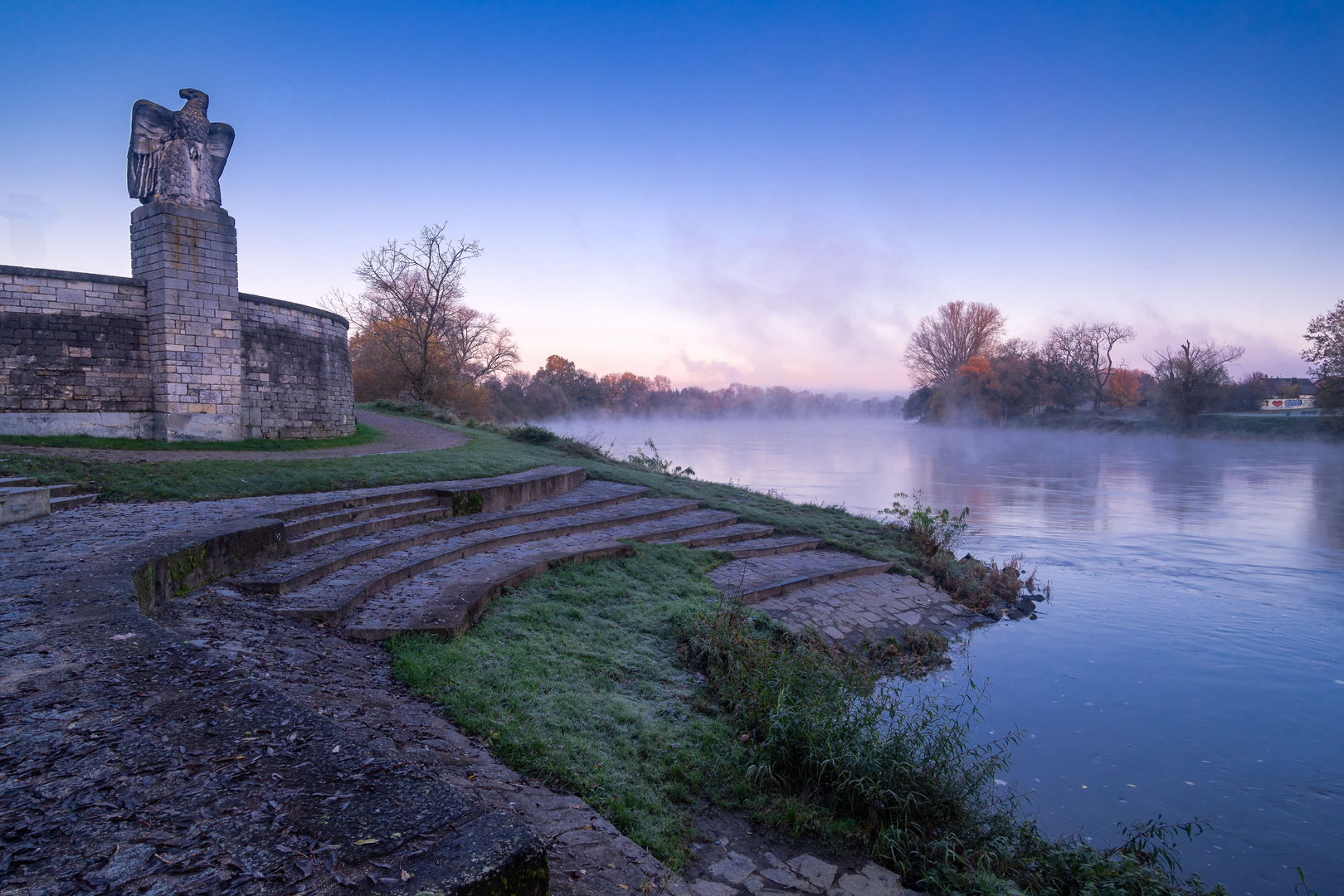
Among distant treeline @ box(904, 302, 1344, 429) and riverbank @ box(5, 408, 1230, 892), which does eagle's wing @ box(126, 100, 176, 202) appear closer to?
riverbank @ box(5, 408, 1230, 892)

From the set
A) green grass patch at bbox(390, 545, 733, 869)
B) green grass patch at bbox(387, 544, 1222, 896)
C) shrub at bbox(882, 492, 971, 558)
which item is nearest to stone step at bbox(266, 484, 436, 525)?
green grass patch at bbox(390, 545, 733, 869)

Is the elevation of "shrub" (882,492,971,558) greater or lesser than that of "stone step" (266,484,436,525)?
lesser

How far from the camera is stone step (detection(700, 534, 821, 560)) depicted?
32.2 feet

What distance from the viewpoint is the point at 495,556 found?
7711mm

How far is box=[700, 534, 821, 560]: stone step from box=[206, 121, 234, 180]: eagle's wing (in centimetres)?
1304

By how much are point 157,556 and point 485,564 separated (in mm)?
2812

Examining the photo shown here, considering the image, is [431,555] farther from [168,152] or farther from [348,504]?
[168,152]

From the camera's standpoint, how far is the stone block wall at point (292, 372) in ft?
49.4

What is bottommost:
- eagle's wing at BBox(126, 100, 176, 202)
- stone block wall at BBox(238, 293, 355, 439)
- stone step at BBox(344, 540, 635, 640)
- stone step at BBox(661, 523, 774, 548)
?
stone step at BBox(661, 523, 774, 548)

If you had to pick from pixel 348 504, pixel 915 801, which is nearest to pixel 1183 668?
pixel 915 801

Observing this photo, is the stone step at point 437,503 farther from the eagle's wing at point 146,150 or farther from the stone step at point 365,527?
the eagle's wing at point 146,150

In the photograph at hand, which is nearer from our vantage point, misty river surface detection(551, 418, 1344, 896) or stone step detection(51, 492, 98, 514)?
misty river surface detection(551, 418, 1344, 896)

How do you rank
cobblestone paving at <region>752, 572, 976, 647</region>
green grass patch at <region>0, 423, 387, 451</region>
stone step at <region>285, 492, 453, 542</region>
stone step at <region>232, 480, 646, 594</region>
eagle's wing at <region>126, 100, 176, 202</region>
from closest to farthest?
stone step at <region>232, 480, 646, 594</region> → stone step at <region>285, 492, 453, 542</region> → cobblestone paving at <region>752, 572, 976, 647</region> → green grass patch at <region>0, 423, 387, 451</region> → eagle's wing at <region>126, 100, 176, 202</region>

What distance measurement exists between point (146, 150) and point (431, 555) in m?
12.2
